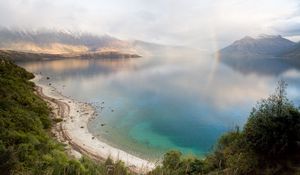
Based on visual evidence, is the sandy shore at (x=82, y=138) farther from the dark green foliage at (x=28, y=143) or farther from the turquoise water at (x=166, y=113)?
the dark green foliage at (x=28, y=143)

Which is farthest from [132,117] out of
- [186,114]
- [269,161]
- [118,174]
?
[118,174]

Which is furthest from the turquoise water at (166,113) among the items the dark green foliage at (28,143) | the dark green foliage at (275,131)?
the dark green foliage at (275,131)

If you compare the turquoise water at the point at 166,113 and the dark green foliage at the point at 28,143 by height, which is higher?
the dark green foliage at the point at 28,143

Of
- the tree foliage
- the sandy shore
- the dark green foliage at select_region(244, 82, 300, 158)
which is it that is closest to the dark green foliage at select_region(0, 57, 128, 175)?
the sandy shore

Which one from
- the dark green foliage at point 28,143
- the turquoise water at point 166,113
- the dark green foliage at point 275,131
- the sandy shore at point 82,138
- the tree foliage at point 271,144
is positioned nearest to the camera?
the tree foliage at point 271,144

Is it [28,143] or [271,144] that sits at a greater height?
[271,144]

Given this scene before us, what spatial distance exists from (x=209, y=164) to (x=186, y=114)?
142 ft

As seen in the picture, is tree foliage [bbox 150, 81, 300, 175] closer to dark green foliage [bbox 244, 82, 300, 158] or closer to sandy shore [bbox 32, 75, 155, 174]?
dark green foliage [bbox 244, 82, 300, 158]

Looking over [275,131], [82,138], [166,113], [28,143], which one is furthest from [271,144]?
[166,113]

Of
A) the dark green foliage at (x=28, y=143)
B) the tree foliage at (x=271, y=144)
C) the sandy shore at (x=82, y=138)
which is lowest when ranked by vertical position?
the sandy shore at (x=82, y=138)

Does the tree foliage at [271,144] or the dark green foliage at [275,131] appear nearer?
the tree foliage at [271,144]

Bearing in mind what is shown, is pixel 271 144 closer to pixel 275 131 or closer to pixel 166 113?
pixel 275 131

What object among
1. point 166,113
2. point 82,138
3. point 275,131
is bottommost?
point 82,138

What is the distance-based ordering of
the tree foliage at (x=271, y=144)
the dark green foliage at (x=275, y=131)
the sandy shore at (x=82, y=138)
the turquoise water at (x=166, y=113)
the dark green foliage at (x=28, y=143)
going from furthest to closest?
the turquoise water at (x=166, y=113) < the sandy shore at (x=82, y=138) < the dark green foliage at (x=275, y=131) < the dark green foliage at (x=28, y=143) < the tree foliage at (x=271, y=144)
